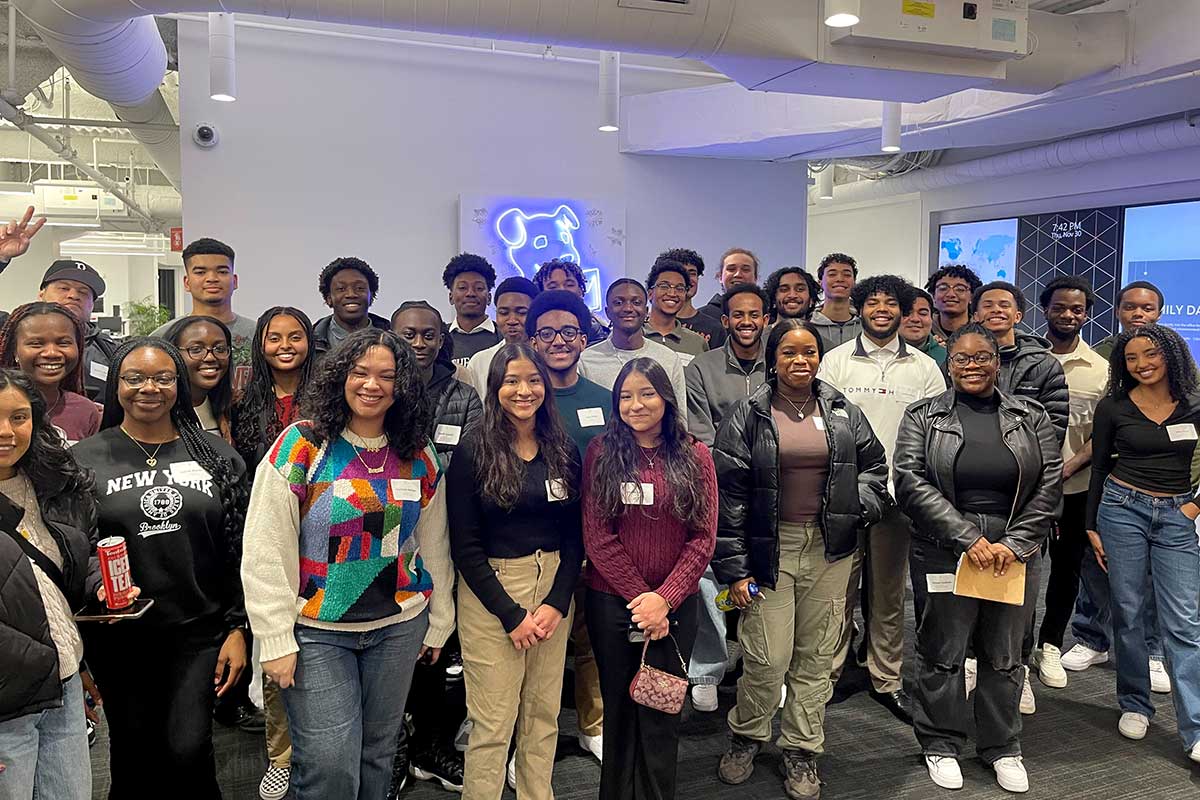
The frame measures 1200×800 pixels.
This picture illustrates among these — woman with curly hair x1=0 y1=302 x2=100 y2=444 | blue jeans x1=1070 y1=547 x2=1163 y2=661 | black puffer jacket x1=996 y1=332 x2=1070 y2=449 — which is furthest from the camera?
blue jeans x1=1070 y1=547 x2=1163 y2=661

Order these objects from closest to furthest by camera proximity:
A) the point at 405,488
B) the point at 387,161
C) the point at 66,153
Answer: the point at 405,488, the point at 387,161, the point at 66,153

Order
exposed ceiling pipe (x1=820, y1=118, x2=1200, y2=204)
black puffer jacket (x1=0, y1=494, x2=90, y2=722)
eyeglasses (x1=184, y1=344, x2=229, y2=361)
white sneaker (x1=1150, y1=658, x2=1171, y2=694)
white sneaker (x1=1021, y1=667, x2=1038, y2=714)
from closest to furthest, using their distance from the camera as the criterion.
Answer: black puffer jacket (x1=0, y1=494, x2=90, y2=722) → eyeglasses (x1=184, y1=344, x2=229, y2=361) → white sneaker (x1=1021, y1=667, x2=1038, y2=714) → white sneaker (x1=1150, y1=658, x2=1171, y2=694) → exposed ceiling pipe (x1=820, y1=118, x2=1200, y2=204)

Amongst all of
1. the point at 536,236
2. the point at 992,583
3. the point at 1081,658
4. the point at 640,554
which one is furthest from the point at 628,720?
the point at 536,236

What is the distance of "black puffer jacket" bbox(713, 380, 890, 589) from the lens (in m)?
2.73

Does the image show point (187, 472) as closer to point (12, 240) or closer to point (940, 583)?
point (12, 240)

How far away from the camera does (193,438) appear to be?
2148mm

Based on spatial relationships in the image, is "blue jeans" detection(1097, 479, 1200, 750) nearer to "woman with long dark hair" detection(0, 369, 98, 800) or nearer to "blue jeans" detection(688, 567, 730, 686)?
"blue jeans" detection(688, 567, 730, 686)

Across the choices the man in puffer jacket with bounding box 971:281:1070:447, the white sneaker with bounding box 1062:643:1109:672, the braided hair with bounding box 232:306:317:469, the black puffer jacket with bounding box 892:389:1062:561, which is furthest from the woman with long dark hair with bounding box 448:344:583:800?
the white sneaker with bounding box 1062:643:1109:672

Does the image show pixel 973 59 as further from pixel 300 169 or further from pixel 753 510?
pixel 300 169

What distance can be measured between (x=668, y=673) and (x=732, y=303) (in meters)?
1.59

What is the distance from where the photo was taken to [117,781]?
2.02m

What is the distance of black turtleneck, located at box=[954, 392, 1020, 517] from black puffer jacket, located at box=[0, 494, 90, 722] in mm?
2592

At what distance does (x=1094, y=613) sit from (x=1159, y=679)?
0.37m

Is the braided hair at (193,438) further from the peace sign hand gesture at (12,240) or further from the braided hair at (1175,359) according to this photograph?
the braided hair at (1175,359)
